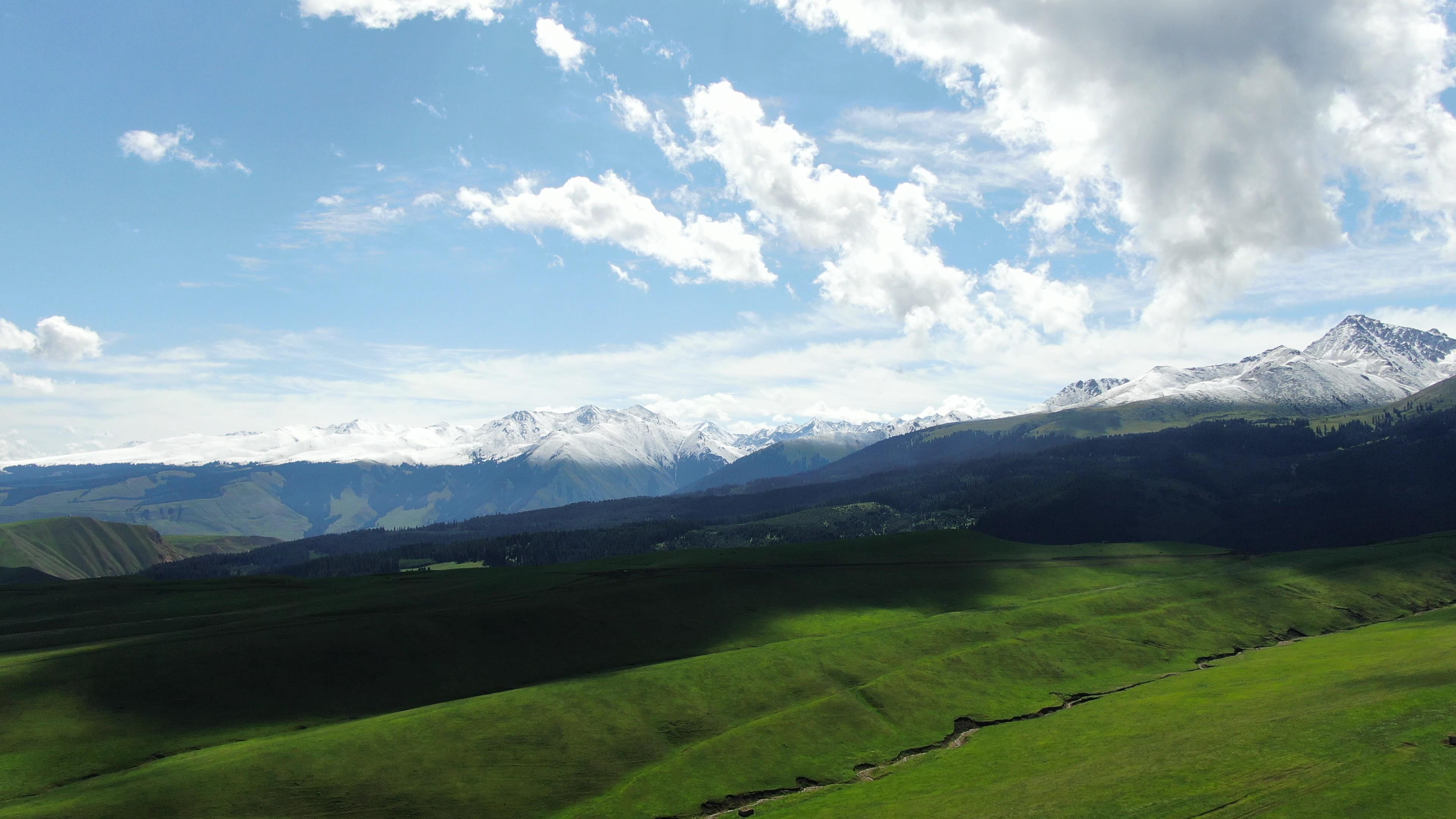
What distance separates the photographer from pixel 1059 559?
7682 inches

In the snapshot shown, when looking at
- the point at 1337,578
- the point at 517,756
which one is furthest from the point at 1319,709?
the point at 1337,578

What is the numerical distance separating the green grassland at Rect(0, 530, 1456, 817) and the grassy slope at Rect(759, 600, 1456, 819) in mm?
2178

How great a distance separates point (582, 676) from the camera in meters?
104

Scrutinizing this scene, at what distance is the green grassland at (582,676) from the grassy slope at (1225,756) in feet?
7.15

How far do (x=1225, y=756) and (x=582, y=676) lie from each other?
74.2m

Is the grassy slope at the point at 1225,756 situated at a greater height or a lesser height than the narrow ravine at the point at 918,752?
greater

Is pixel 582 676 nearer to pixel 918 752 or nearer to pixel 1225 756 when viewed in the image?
pixel 918 752

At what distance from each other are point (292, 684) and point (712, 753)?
2105 inches

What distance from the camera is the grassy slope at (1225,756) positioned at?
48.3 meters

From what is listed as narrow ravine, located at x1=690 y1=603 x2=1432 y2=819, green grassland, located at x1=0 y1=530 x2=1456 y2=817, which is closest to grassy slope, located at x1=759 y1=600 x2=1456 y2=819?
narrow ravine, located at x1=690 y1=603 x2=1432 y2=819

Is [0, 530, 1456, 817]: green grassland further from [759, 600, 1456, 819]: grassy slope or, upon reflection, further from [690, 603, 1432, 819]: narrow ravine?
[759, 600, 1456, 819]: grassy slope

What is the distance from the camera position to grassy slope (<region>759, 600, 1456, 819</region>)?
1903 inches

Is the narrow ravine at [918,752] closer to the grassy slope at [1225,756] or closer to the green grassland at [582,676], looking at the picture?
the green grassland at [582,676]

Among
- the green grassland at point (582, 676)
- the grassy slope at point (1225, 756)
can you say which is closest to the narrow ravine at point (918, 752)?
the green grassland at point (582, 676)
